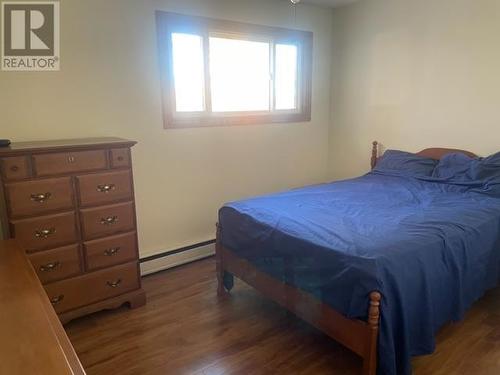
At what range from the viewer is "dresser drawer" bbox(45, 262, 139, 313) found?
2.22m

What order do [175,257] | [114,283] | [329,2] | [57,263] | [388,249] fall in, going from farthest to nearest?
1. [329,2]
2. [175,257]
3. [114,283]
4. [57,263]
5. [388,249]

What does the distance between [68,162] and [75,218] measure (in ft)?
1.15

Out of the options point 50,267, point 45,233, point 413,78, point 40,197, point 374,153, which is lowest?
point 50,267

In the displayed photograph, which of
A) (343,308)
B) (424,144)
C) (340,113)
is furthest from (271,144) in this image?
(343,308)

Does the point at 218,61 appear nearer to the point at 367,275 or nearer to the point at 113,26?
the point at 113,26

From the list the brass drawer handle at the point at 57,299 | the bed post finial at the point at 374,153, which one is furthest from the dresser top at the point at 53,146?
the bed post finial at the point at 374,153

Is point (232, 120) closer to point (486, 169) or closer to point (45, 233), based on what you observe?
point (45, 233)

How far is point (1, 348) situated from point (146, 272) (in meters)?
2.12

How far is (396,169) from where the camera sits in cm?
337

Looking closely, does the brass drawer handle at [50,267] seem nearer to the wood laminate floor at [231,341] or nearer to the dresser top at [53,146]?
the wood laminate floor at [231,341]

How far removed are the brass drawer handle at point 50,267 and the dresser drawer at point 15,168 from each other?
543 mm

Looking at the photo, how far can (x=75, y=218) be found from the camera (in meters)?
2.22

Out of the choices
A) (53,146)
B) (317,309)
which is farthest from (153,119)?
(317,309)

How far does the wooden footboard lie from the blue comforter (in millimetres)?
40
